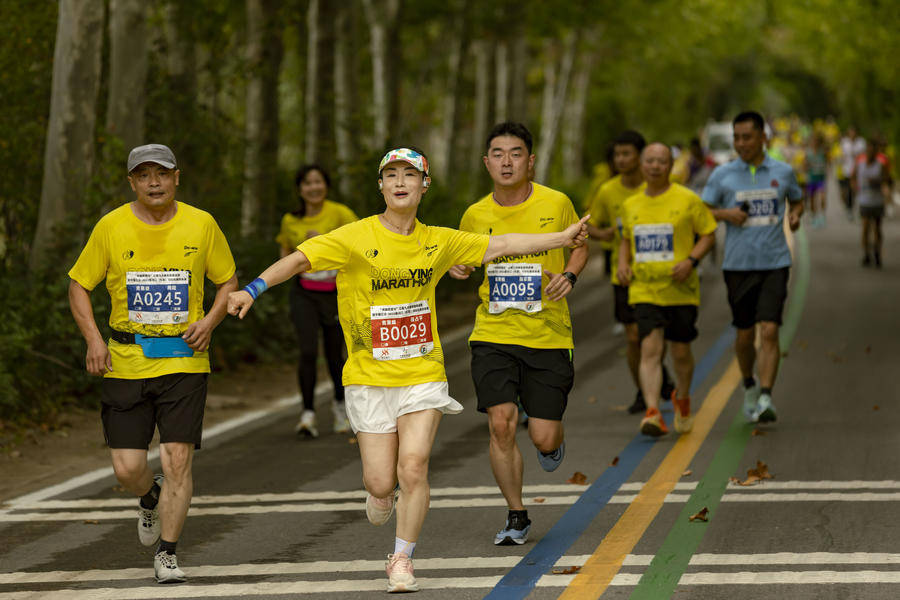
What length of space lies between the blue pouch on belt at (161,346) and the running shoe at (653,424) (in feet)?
14.8

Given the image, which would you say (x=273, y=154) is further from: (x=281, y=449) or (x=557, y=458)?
(x=557, y=458)

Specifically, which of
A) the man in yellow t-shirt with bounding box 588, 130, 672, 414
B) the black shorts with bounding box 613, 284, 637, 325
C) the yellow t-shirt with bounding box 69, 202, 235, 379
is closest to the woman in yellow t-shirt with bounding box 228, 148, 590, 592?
the yellow t-shirt with bounding box 69, 202, 235, 379

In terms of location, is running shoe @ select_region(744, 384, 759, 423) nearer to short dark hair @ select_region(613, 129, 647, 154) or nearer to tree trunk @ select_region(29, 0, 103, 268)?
short dark hair @ select_region(613, 129, 647, 154)

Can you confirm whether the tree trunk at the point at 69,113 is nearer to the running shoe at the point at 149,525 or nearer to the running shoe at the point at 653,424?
the running shoe at the point at 653,424

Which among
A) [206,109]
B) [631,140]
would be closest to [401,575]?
[631,140]

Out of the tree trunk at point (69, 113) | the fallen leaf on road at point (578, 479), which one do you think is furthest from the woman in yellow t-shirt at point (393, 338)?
the tree trunk at point (69, 113)

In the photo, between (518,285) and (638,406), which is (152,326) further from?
(638,406)

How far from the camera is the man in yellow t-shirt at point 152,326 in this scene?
7336 mm

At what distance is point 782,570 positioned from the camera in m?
7.05

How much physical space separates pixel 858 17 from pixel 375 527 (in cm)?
4595

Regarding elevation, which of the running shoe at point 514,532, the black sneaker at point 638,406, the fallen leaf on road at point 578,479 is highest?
the running shoe at point 514,532

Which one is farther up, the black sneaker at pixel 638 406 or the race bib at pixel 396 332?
the race bib at pixel 396 332

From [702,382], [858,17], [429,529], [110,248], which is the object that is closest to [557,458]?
[429,529]

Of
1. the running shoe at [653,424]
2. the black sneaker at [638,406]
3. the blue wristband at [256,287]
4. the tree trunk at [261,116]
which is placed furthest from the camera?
the tree trunk at [261,116]
